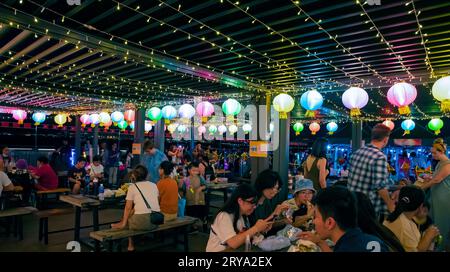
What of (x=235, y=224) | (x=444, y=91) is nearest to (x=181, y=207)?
(x=235, y=224)

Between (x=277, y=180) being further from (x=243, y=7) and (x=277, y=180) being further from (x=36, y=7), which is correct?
(x=36, y=7)

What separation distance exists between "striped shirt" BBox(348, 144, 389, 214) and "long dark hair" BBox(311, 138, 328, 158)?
4.07 feet

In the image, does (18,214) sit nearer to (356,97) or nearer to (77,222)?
(77,222)

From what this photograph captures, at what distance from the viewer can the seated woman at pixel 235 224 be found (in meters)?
3.15

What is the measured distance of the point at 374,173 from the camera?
4355 millimetres

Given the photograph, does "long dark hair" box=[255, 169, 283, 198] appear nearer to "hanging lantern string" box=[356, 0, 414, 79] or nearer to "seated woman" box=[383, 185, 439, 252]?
"seated woman" box=[383, 185, 439, 252]

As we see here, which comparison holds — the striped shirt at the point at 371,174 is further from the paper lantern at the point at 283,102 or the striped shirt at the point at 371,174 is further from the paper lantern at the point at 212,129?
the paper lantern at the point at 212,129

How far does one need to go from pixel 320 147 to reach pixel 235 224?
10.3 ft

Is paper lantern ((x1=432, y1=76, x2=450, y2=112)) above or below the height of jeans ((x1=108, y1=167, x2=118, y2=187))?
above

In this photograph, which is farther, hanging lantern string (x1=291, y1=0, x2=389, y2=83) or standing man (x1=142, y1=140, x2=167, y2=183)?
standing man (x1=142, y1=140, x2=167, y2=183)

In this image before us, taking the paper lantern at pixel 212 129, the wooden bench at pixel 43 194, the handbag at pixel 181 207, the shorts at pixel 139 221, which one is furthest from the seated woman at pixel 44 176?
the paper lantern at pixel 212 129

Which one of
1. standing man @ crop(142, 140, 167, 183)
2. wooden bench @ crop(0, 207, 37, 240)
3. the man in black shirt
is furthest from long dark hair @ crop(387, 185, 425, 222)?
the man in black shirt

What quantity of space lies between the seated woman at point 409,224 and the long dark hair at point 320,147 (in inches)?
97.2

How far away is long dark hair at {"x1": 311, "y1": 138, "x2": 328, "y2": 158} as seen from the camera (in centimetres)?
584
